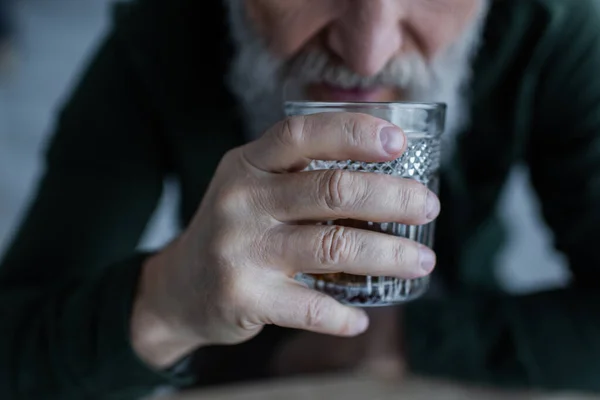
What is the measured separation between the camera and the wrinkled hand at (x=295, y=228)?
0.47 meters

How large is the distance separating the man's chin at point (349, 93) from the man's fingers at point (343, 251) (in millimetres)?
205

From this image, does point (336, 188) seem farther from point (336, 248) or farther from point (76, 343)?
point (76, 343)

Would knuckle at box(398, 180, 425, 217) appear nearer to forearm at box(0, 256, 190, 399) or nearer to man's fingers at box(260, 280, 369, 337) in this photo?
man's fingers at box(260, 280, 369, 337)

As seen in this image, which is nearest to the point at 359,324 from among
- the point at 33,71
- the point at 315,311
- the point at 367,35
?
the point at 315,311

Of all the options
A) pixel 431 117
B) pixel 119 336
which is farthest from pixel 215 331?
pixel 431 117

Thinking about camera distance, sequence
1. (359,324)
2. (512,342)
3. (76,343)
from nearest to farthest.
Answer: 1. (359,324)
2. (76,343)
3. (512,342)

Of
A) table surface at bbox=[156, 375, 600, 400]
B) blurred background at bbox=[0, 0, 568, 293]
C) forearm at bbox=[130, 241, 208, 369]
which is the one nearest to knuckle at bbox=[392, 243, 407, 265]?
forearm at bbox=[130, 241, 208, 369]

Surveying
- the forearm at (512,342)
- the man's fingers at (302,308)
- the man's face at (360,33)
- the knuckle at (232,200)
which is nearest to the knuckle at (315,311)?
the man's fingers at (302,308)

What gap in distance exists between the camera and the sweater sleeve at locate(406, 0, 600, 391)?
85 cm

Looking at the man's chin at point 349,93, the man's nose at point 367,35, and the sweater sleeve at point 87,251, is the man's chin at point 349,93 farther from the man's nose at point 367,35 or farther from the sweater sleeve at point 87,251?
the sweater sleeve at point 87,251

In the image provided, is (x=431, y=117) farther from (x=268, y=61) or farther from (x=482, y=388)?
(x=482, y=388)

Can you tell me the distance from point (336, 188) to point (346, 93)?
0.73 feet

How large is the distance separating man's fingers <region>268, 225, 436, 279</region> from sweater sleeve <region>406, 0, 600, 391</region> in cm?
39

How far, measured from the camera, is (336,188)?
0.47m
